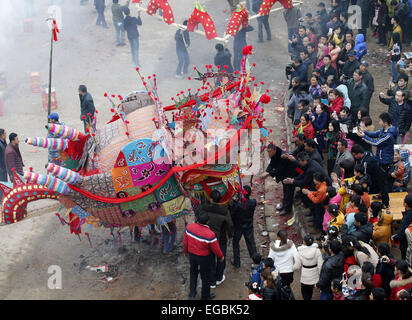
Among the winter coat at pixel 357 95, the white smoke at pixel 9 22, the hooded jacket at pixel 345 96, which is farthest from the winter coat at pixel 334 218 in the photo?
the white smoke at pixel 9 22

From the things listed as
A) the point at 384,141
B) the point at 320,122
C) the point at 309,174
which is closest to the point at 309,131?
the point at 320,122

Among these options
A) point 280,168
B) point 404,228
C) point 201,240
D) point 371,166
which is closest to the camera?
point 404,228

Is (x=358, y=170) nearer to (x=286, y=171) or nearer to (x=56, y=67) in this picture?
(x=286, y=171)

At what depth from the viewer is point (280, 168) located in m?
8.38

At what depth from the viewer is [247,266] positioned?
7840 mm

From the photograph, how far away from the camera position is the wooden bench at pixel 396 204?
7.43 meters

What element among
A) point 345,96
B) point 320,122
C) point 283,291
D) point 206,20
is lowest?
point 283,291

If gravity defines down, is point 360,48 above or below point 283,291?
above

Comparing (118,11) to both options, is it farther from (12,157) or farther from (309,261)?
(309,261)

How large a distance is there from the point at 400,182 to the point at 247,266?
2510 millimetres

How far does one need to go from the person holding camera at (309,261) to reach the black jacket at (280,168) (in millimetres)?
2093

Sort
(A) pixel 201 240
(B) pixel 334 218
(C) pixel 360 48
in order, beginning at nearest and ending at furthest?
(A) pixel 201 240
(B) pixel 334 218
(C) pixel 360 48

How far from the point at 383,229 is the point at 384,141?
67.6 inches

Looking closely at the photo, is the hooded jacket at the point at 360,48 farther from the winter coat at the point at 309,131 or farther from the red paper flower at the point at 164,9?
the red paper flower at the point at 164,9
